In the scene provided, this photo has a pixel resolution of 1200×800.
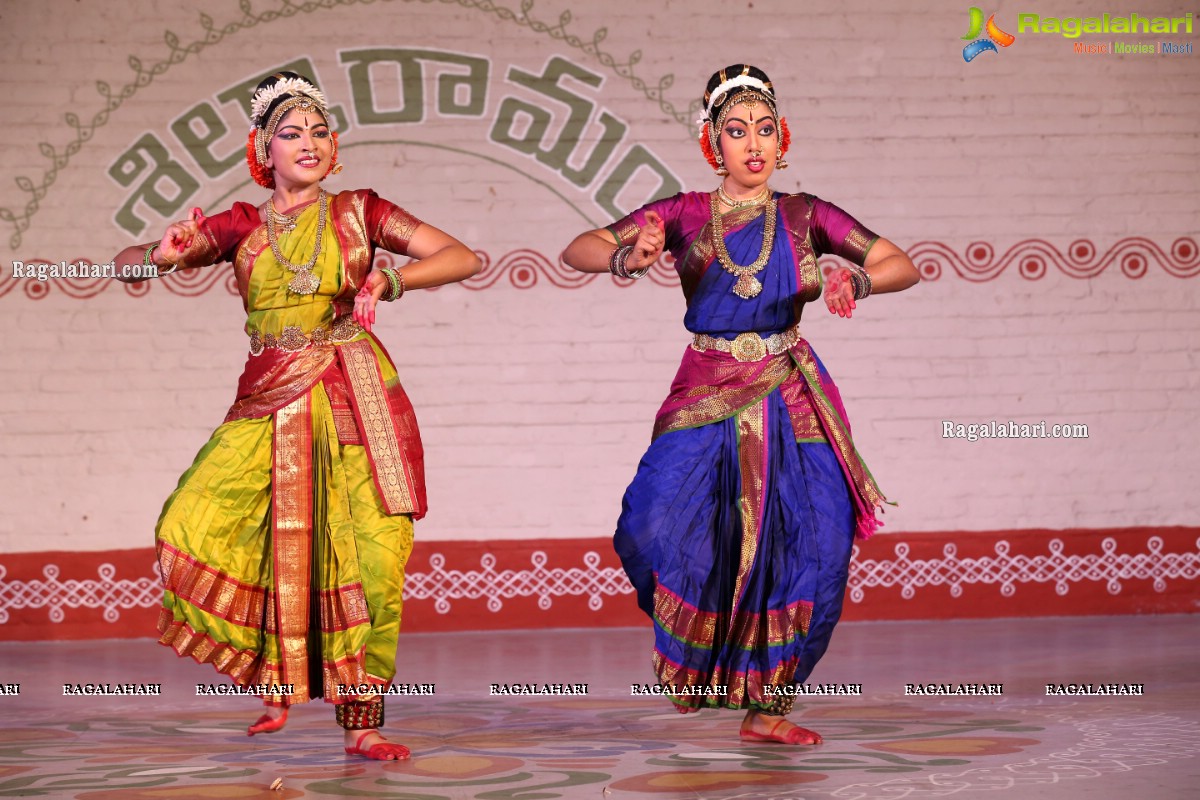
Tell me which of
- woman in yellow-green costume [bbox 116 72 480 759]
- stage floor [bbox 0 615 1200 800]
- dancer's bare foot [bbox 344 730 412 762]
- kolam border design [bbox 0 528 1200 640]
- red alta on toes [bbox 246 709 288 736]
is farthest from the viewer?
kolam border design [bbox 0 528 1200 640]

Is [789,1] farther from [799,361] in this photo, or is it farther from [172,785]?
[172,785]

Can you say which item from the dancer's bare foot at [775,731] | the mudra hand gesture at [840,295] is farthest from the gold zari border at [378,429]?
the mudra hand gesture at [840,295]

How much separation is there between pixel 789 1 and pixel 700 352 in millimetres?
2938

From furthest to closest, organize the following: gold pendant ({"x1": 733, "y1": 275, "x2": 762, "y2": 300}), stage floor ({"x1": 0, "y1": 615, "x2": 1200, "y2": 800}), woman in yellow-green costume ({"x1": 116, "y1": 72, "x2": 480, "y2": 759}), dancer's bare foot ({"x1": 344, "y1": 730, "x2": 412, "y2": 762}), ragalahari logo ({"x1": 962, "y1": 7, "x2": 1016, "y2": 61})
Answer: ragalahari logo ({"x1": 962, "y1": 7, "x2": 1016, "y2": 61}) → gold pendant ({"x1": 733, "y1": 275, "x2": 762, "y2": 300}) → woman in yellow-green costume ({"x1": 116, "y1": 72, "x2": 480, "y2": 759}) → dancer's bare foot ({"x1": 344, "y1": 730, "x2": 412, "y2": 762}) → stage floor ({"x1": 0, "y1": 615, "x2": 1200, "y2": 800})

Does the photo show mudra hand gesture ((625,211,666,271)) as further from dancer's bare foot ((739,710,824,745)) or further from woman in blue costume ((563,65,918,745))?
dancer's bare foot ((739,710,824,745))

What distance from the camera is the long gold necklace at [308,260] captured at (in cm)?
386

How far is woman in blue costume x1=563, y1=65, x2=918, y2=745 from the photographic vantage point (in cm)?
387

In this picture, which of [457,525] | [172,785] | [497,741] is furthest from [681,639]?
[457,525]

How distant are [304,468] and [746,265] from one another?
1200mm

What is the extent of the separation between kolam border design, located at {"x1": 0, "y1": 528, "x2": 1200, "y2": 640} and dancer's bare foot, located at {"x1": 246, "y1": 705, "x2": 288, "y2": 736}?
7.49 ft

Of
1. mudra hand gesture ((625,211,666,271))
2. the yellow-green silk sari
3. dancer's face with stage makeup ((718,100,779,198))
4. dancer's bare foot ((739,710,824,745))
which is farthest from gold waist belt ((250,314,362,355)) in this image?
dancer's bare foot ((739,710,824,745))

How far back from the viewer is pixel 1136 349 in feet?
21.5

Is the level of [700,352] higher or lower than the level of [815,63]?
lower

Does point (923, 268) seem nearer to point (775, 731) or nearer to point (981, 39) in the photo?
point (981, 39)
